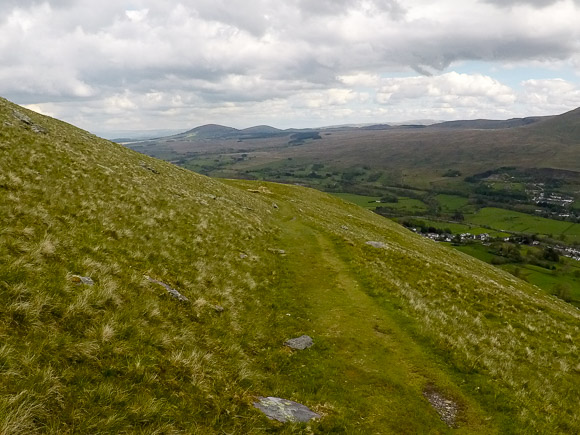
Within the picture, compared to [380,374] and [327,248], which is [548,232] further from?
[380,374]

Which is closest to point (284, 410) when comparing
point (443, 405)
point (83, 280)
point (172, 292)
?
point (443, 405)

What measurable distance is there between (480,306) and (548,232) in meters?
214

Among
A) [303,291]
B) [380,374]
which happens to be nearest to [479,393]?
[380,374]

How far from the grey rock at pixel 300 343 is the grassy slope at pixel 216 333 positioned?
0.35 meters

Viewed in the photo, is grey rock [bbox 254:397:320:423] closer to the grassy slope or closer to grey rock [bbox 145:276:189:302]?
the grassy slope

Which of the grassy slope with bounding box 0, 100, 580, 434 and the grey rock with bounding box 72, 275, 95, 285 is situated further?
the grey rock with bounding box 72, 275, 95, 285

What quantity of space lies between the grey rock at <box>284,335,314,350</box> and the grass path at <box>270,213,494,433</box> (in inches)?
12.1

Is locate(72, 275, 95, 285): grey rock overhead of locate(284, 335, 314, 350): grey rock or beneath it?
overhead

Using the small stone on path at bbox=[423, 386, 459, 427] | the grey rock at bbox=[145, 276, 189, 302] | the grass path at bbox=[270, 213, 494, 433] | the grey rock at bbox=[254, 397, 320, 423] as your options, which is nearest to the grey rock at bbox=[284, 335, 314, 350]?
the grass path at bbox=[270, 213, 494, 433]

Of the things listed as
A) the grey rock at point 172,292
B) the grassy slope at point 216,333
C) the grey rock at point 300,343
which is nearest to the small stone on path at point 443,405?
the grassy slope at point 216,333

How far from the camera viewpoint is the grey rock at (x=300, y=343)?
553 inches

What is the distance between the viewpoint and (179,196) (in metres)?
33.1

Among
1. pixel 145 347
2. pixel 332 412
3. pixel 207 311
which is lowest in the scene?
pixel 332 412

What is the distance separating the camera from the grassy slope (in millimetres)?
7543
